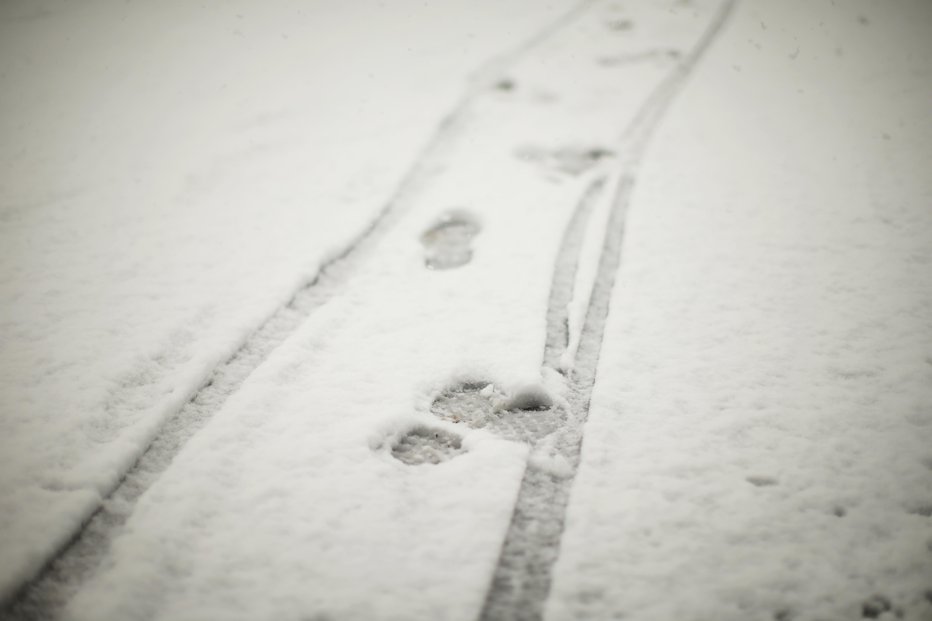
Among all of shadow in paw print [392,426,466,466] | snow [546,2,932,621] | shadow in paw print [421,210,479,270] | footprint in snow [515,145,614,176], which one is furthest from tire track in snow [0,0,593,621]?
snow [546,2,932,621]

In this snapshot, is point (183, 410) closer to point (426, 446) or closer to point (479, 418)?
point (426, 446)

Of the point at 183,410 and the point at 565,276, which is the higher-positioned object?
the point at 565,276

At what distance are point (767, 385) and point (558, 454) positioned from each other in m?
0.90

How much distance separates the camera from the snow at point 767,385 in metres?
1.55

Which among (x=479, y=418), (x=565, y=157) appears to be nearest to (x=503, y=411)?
(x=479, y=418)

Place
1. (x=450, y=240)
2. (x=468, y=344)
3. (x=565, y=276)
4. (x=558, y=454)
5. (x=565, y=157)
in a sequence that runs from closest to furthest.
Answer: (x=558, y=454), (x=468, y=344), (x=565, y=276), (x=450, y=240), (x=565, y=157)

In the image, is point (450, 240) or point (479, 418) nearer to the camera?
point (479, 418)

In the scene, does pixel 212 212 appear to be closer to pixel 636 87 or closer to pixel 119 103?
pixel 119 103

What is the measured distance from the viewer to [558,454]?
189 cm

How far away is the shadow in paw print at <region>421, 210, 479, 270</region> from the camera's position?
2.80 metres

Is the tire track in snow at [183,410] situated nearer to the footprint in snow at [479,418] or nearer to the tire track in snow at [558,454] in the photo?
the footprint in snow at [479,418]

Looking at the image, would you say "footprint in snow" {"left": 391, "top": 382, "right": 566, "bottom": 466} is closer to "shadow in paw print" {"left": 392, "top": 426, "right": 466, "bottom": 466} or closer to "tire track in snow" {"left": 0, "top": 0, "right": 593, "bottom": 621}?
"shadow in paw print" {"left": 392, "top": 426, "right": 466, "bottom": 466}

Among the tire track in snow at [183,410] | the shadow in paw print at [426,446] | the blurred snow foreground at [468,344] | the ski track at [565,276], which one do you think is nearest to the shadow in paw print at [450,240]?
the blurred snow foreground at [468,344]

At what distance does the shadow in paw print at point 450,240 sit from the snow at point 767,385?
842mm
